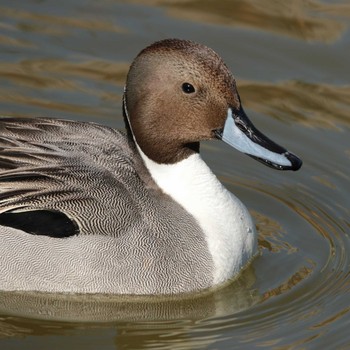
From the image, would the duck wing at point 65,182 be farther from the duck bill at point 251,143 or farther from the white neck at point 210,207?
the duck bill at point 251,143

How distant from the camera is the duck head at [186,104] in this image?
6.31 m

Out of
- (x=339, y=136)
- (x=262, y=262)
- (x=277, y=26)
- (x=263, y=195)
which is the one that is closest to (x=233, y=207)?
(x=262, y=262)

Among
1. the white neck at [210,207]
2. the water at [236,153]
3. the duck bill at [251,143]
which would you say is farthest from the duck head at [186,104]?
→ the water at [236,153]

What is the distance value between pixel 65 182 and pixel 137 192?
16.4 inches

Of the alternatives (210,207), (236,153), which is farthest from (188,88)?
(236,153)

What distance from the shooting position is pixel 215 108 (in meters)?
6.39

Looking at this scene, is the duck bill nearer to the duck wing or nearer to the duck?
the duck

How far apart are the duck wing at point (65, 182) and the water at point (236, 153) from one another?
1.47 feet

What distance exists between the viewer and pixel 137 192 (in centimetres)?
655

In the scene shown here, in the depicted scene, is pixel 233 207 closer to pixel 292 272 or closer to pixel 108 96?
pixel 292 272

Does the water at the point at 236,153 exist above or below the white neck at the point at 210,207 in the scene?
below

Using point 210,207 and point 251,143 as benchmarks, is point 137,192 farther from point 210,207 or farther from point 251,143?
point 251,143

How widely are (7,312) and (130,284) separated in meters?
0.70

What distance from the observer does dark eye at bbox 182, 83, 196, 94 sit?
6371 millimetres
